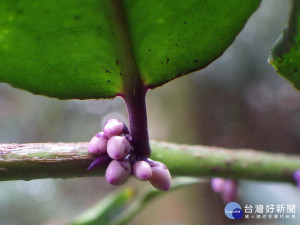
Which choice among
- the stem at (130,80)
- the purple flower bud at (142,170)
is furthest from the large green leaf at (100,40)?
the purple flower bud at (142,170)

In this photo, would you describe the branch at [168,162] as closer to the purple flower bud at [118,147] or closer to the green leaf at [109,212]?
the purple flower bud at [118,147]

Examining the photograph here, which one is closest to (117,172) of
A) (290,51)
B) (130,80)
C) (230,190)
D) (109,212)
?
(130,80)

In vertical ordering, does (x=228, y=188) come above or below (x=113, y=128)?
below

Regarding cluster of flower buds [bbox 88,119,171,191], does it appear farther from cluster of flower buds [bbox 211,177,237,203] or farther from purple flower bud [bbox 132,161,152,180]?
cluster of flower buds [bbox 211,177,237,203]

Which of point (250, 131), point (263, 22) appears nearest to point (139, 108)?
point (250, 131)

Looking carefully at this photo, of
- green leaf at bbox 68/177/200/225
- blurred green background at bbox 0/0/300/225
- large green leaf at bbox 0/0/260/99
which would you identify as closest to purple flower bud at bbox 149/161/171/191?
large green leaf at bbox 0/0/260/99

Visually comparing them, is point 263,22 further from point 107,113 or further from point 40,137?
point 40,137

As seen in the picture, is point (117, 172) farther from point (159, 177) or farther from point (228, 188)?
point (228, 188)
